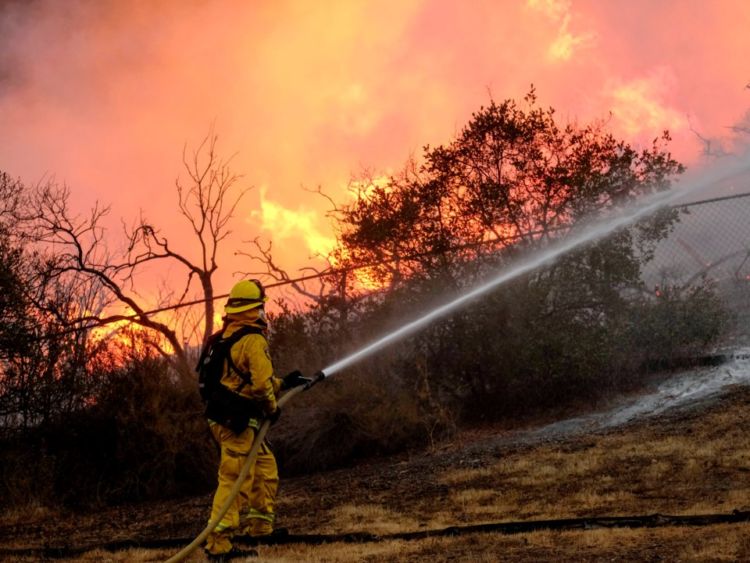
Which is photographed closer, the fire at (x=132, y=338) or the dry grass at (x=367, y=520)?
the dry grass at (x=367, y=520)

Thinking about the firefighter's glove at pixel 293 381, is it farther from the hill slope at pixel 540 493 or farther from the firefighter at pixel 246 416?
the hill slope at pixel 540 493

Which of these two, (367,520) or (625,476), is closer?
(367,520)

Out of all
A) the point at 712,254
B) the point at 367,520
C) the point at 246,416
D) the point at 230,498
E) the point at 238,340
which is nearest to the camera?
the point at 230,498

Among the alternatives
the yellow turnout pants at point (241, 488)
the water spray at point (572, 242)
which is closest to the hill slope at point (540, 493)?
the yellow turnout pants at point (241, 488)

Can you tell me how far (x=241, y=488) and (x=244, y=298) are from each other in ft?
4.95

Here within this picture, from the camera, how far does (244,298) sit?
279 inches

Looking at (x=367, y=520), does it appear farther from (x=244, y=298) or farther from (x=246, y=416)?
(x=244, y=298)

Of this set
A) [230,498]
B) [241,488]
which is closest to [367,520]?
[241,488]

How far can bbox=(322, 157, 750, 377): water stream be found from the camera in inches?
477

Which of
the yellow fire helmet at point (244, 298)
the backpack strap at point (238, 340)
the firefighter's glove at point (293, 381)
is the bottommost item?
the firefighter's glove at point (293, 381)

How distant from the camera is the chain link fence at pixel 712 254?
1199 centimetres

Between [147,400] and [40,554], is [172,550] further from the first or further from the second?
[147,400]

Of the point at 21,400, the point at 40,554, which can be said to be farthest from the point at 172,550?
the point at 21,400

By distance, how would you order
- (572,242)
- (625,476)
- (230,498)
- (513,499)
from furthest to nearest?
1. (572,242)
2. (625,476)
3. (513,499)
4. (230,498)
